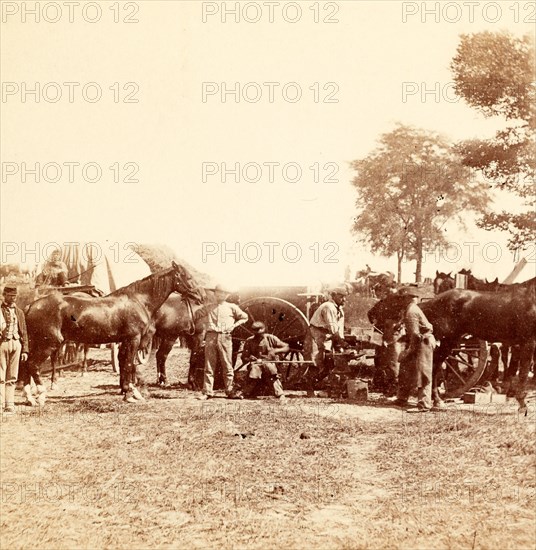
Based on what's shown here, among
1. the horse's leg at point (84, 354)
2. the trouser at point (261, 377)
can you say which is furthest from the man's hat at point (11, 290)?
the trouser at point (261, 377)

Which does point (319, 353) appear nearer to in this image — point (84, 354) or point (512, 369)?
point (512, 369)

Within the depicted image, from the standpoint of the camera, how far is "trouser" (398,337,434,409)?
194 inches

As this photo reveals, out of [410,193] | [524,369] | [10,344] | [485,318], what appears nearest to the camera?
[410,193]

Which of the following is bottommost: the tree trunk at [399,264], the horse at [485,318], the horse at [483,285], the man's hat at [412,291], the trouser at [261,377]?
the trouser at [261,377]

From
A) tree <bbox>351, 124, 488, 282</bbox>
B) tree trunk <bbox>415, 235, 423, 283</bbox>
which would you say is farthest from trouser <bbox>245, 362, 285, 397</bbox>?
tree trunk <bbox>415, 235, 423, 283</bbox>

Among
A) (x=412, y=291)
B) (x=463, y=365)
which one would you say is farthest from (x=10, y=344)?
(x=463, y=365)

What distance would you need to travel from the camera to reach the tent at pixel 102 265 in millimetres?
5496

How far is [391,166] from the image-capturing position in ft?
15.3

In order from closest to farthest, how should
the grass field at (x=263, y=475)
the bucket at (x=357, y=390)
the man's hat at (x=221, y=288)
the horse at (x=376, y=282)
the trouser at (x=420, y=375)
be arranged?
the grass field at (x=263, y=475) → the horse at (x=376, y=282) → the trouser at (x=420, y=375) → the man's hat at (x=221, y=288) → the bucket at (x=357, y=390)

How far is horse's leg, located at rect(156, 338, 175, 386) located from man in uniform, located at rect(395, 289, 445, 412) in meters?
2.10

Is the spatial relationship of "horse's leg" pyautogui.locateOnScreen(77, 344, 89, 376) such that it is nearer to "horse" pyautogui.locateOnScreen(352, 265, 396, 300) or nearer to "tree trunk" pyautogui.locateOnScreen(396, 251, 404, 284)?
"horse" pyautogui.locateOnScreen(352, 265, 396, 300)

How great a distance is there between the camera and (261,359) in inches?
210

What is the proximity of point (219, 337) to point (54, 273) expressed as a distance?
179 cm

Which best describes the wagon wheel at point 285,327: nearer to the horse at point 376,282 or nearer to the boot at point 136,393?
the horse at point 376,282
